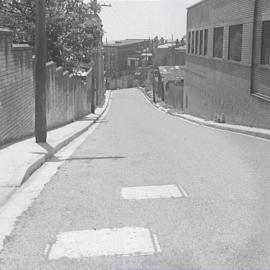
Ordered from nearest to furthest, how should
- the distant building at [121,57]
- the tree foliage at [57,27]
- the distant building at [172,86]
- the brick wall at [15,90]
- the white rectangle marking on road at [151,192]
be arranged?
the white rectangle marking on road at [151,192] < the brick wall at [15,90] < the tree foliage at [57,27] < the distant building at [172,86] < the distant building at [121,57]

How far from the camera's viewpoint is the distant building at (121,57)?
127 meters

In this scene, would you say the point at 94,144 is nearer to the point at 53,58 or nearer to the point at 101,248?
the point at 101,248

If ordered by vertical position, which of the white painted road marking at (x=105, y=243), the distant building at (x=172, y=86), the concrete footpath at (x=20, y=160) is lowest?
the distant building at (x=172, y=86)

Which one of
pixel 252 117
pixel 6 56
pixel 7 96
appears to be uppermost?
pixel 6 56

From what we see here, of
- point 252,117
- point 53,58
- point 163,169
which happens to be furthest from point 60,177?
point 53,58

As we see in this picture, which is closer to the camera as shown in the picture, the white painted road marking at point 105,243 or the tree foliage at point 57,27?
the white painted road marking at point 105,243

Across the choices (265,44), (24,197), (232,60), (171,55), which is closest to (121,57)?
(171,55)

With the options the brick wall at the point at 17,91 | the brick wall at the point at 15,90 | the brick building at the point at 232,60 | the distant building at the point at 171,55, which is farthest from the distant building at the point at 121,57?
the brick wall at the point at 15,90

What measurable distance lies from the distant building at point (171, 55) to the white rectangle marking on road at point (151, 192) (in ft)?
337

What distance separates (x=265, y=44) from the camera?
2223 centimetres

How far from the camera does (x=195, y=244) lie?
6234mm

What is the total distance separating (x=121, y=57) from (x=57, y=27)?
100 meters

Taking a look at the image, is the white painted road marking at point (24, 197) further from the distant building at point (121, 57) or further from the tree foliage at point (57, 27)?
the distant building at point (121, 57)

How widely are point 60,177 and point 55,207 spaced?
7.70 ft
